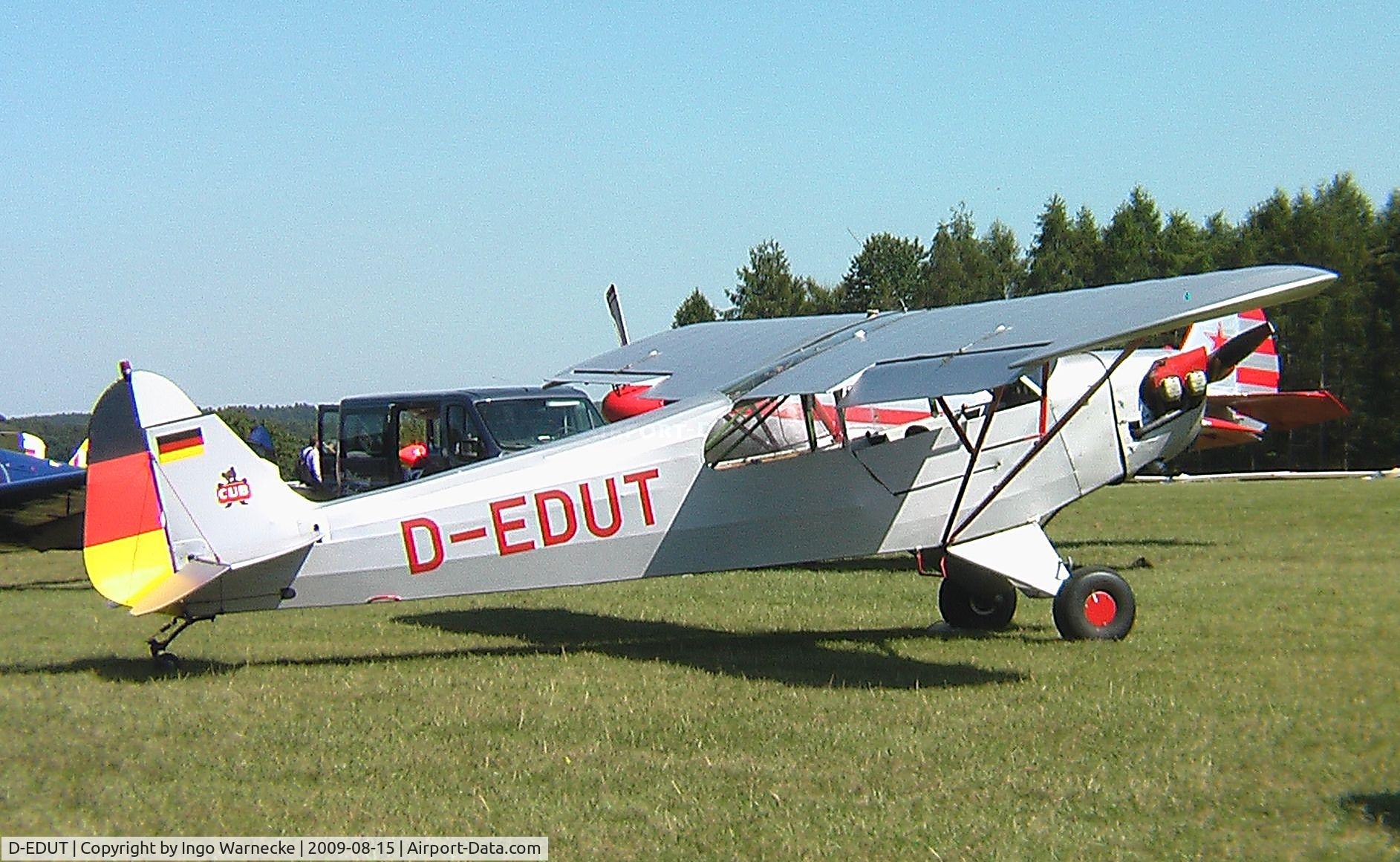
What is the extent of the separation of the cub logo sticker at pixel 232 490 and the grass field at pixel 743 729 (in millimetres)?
1121

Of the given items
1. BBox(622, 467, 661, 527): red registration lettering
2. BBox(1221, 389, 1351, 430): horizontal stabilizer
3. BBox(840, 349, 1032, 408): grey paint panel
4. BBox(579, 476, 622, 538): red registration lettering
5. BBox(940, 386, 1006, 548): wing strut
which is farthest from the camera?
BBox(1221, 389, 1351, 430): horizontal stabilizer

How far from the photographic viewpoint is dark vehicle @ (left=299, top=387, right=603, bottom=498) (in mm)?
14633

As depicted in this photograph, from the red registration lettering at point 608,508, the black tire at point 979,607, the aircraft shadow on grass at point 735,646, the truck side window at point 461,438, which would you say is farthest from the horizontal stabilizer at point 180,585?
the truck side window at point 461,438

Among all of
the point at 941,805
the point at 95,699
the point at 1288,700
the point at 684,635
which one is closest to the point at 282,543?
the point at 95,699

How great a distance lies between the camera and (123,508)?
312 inches

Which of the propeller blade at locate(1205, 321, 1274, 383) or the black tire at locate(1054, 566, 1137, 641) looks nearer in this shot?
the black tire at locate(1054, 566, 1137, 641)

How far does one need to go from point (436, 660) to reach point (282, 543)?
150cm

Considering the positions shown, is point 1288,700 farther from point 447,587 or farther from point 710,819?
point 447,587

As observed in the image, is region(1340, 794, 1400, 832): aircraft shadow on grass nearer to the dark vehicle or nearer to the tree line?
the dark vehicle

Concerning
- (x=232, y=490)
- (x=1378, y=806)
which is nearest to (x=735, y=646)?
(x=232, y=490)

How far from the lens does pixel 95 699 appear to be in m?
7.57

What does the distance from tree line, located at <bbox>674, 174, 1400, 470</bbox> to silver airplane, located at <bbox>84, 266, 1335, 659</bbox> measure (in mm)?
34236

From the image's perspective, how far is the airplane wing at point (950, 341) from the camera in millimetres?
7090

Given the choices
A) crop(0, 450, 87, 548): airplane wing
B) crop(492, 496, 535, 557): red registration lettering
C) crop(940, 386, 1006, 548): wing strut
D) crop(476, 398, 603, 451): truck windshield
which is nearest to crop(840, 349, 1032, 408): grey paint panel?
crop(940, 386, 1006, 548): wing strut
